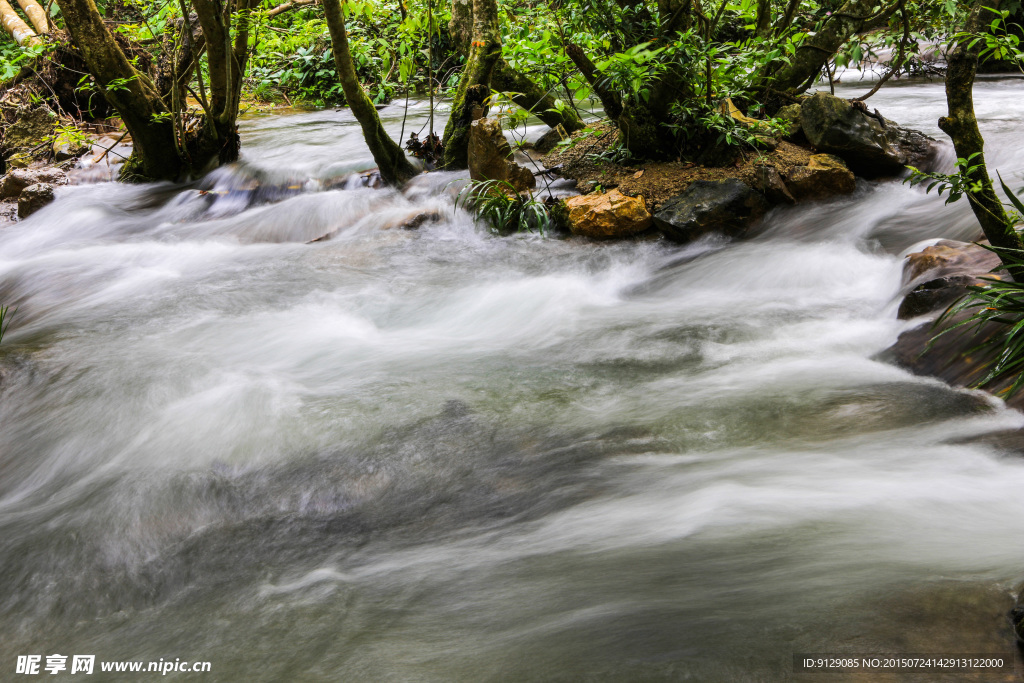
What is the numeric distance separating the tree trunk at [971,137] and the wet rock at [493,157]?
358 cm

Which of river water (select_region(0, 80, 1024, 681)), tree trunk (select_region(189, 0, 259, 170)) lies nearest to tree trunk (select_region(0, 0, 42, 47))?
tree trunk (select_region(189, 0, 259, 170))

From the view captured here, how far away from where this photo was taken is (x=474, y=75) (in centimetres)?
708

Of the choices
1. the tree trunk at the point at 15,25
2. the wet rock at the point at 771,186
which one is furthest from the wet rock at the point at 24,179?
the wet rock at the point at 771,186

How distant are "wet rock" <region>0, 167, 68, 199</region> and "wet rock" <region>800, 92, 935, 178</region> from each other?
7.98 metres


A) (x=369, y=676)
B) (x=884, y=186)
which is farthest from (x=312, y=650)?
(x=884, y=186)

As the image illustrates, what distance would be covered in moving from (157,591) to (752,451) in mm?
2237

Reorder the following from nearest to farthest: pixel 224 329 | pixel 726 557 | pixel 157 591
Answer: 1. pixel 726 557
2. pixel 157 591
3. pixel 224 329

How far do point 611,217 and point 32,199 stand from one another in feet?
20.3

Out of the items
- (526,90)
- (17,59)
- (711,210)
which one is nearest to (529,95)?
(526,90)

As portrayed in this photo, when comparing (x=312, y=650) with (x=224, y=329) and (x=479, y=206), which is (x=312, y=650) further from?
(x=479, y=206)

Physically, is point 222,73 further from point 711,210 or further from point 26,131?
point 711,210

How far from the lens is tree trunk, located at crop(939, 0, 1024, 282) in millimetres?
3127

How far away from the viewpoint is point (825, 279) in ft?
15.5

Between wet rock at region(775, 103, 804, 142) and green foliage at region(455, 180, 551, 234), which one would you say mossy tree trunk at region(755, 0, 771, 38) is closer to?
wet rock at region(775, 103, 804, 142)
